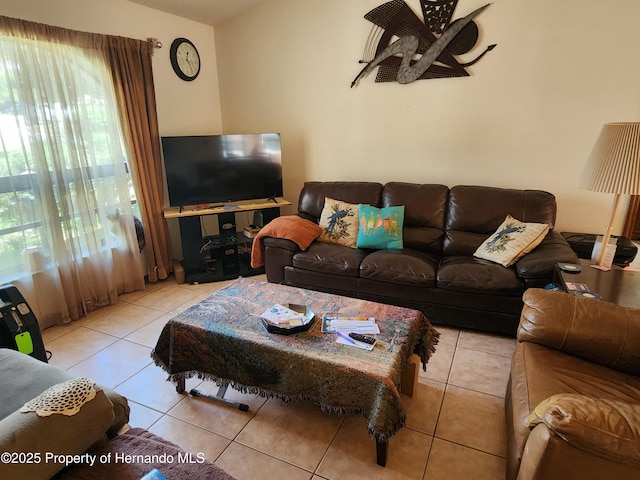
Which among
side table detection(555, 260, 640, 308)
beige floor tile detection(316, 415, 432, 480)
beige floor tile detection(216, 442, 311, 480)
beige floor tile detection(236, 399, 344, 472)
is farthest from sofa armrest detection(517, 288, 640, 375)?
beige floor tile detection(216, 442, 311, 480)

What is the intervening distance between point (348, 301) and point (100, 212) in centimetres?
226

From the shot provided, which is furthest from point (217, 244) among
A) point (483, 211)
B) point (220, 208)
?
point (483, 211)

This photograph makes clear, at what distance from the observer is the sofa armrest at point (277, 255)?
3.12 m

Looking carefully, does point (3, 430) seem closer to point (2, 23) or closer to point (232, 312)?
point (232, 312)

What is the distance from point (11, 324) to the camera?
208 centimetres

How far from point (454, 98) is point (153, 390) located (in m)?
3.20

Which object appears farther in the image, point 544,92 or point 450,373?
point 544,92

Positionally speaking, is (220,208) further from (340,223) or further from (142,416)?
(142,416)

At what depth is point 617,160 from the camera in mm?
1819

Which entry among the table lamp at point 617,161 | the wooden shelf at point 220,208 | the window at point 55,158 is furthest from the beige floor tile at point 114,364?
the table lamp at point 617,161

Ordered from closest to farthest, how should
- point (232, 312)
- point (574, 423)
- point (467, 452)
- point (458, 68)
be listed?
1. point (574, 423)
2. point (467, 452)
3. point (232, 312)
4. point (458, 68)

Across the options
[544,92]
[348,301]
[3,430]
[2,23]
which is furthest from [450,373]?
[2,23]

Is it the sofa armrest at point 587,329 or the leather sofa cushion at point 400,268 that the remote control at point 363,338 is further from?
the leather sofa cushion at point 400,268

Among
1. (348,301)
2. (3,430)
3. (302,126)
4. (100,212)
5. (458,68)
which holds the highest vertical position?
(458,68)
